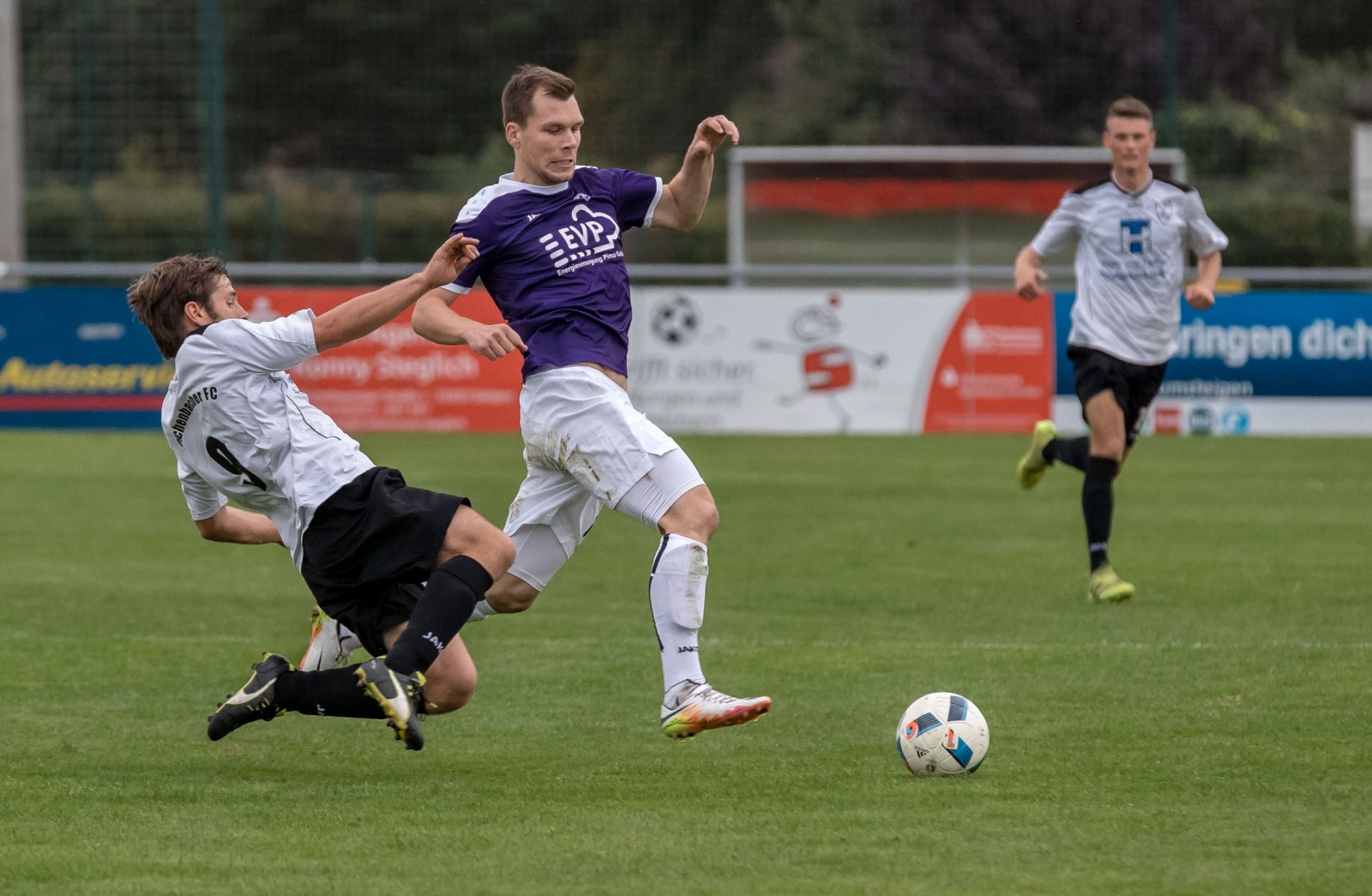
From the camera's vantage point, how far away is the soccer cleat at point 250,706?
5434 millimetres

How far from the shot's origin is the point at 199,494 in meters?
5.65

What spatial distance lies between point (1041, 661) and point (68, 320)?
12038 mm

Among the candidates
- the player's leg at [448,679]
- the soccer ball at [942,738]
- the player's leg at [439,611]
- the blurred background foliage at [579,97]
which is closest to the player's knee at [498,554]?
the player's leg at [439,611]

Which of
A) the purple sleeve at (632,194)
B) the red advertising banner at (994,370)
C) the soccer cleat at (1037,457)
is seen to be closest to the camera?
the purple sleeve at (632,194)

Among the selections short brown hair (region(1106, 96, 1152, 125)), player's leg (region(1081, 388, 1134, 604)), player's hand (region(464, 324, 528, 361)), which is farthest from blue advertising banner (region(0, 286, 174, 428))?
player's hand (region(464, 324, 528, 361))

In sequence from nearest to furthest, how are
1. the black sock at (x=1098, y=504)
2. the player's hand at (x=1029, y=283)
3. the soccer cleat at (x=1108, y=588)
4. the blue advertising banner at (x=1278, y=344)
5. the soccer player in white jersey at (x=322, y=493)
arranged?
the soccer player in white jersey at (x=322, y=493), the soccer cleat at (x=1108, y=588), the black sock at (x=1098, y=504), the player's hand at (x=1029, y=283), the blue advertising banner at (x=1278, y=344)

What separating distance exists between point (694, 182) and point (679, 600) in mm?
1422

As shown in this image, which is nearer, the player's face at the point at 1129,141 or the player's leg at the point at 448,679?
the player's leg at the point at 448,679

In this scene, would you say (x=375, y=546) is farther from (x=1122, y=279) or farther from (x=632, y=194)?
(x=1122, y=279)

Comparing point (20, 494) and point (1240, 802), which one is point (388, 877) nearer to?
point (1240, 802)

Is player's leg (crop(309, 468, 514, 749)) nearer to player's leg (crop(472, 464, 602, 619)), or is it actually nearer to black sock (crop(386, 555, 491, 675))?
black sock (crop(386, 555, 491, 675))

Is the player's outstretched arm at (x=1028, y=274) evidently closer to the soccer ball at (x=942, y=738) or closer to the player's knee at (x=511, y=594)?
the player's knee at (x=511, y=594)

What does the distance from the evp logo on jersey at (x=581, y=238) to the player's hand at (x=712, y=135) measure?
1.15 feet

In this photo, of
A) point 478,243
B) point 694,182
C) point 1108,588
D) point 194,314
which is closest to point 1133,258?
point 1108,588
